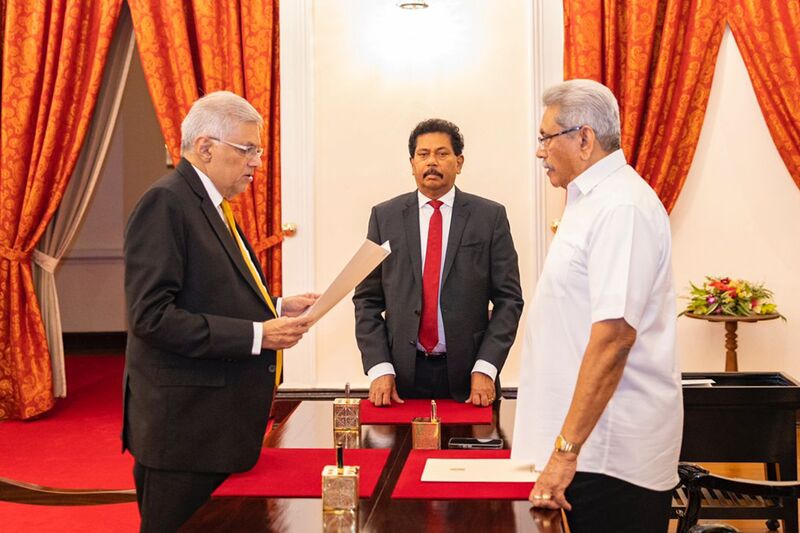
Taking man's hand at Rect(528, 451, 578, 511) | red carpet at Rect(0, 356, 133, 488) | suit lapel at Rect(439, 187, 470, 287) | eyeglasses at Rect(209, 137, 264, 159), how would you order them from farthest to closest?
red carpet at Rect(0, 356, 133, 488) < suit lapel at Rect(439, 187, 470, 287) < eyeglasses at Rect(209, 137, 264, 159) < man's hand at Rect(528, 451, 578, 511)

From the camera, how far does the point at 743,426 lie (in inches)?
156

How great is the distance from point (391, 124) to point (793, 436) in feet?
10.6

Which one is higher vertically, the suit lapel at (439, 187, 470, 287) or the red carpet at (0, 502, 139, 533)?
the suit lapel at (439, 187, 470, 287)

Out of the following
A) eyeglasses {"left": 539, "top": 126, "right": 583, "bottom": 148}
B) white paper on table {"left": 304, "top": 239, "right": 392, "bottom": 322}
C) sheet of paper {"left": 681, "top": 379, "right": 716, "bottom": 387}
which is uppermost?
eyeglasses {"left": 539, "top": 126, "right": 583, "bottom": 148}

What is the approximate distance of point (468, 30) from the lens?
620cm

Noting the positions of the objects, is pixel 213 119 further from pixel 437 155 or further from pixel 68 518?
pixel 68 518

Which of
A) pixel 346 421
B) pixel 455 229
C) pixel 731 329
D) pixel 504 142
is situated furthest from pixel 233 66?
pixel 346 421

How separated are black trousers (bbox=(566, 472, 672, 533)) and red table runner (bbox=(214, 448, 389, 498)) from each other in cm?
48

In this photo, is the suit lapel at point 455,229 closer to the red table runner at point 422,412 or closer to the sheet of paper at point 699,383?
the red table runner at point 422,412

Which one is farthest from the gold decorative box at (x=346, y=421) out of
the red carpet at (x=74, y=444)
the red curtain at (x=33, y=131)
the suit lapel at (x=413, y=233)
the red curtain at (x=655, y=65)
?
the red curtain at (x=33, y=131)

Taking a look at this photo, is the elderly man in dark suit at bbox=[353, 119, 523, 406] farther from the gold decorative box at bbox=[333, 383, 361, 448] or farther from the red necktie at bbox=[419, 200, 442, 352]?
the gold decorative box at bbox=[333, 383, 361, 448]

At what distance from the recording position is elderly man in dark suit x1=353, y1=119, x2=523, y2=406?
12.1 ft

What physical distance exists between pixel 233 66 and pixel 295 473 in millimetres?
4399

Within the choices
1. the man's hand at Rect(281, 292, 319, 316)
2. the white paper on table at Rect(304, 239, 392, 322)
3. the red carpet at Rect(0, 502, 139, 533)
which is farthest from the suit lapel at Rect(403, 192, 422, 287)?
the red carpet at Rect(0, 502, 139, 533)
